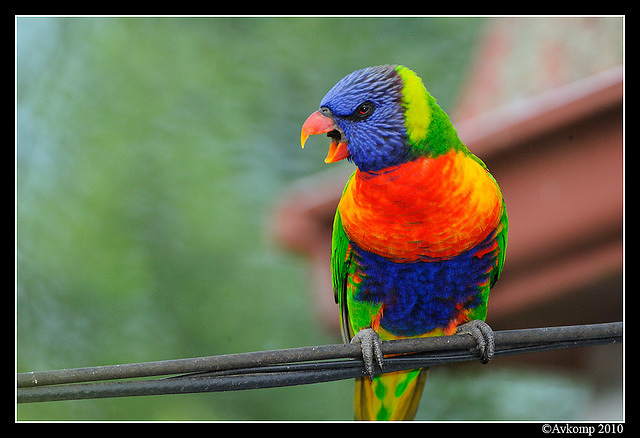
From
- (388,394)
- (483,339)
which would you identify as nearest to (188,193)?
(388,394)

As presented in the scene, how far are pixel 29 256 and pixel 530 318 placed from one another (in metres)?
3.31

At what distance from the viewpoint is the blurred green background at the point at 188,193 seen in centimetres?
416

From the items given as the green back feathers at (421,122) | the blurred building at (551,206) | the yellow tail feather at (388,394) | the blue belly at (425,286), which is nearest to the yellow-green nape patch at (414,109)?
the green back feathers at (421,122)

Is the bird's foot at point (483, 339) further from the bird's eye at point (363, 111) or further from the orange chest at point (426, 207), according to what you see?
the bird's eye at point (363, 111)

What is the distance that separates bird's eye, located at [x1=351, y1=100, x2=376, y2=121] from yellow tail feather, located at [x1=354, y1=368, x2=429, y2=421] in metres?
0.90

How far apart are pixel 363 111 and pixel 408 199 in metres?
0.25

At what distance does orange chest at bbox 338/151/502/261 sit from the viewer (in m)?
1.49

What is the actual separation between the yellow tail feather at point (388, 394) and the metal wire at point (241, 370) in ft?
2.34

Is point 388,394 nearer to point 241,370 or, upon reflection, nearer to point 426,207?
point 426,207

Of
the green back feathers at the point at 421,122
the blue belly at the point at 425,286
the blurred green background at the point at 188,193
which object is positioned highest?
the blurred green background at the point at 188,193

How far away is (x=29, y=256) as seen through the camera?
13.2 ft

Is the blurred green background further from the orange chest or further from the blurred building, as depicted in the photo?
the orange chest
